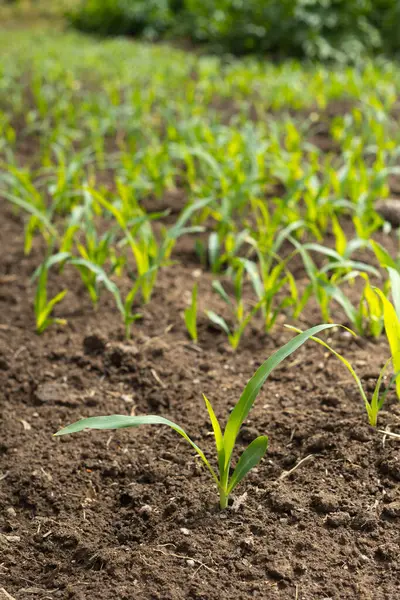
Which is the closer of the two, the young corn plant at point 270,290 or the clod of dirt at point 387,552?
the clod of dirt at point 387,552

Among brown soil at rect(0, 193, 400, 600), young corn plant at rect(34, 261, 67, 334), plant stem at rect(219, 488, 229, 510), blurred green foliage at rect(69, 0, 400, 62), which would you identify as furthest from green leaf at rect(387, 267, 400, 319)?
blurred green foliage at rect(69, 0, 400, 62)

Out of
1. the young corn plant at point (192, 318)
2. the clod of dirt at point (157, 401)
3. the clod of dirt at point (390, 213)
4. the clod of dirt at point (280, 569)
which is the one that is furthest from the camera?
the clod of dirt at point (390, 213)

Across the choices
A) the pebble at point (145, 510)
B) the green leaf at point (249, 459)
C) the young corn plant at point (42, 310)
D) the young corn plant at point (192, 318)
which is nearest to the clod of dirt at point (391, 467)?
the green leaf at point (249, 459)

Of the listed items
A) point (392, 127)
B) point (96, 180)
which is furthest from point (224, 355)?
point (392, 127)

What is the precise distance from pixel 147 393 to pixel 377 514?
788mm

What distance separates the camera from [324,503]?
1.44m

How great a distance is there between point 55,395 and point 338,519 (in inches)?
36.0

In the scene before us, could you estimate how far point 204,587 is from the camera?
1.29 meters

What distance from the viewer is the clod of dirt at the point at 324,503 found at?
1446 mm

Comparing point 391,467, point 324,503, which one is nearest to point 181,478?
point 324,503

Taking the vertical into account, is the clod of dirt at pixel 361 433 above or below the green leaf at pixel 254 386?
below

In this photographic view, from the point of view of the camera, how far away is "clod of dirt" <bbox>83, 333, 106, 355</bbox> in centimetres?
220

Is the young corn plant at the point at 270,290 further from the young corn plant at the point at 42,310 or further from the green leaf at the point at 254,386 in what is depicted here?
the green leaf at the point at 254,386

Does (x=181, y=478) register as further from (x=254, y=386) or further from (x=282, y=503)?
(x=254, y=386)
